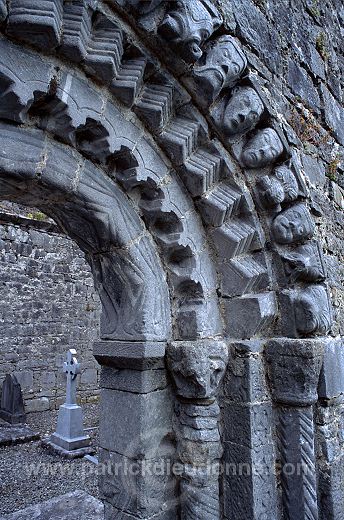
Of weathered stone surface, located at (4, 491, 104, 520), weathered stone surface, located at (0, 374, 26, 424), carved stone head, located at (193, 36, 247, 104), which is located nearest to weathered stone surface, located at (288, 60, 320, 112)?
carved stone head, located at (193, 36, 247, 104)

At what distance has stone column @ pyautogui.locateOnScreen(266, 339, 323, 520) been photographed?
210 centimetres

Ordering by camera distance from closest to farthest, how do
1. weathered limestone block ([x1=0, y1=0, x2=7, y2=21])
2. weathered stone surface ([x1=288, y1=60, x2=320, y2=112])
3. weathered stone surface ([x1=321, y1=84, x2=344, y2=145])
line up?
1. weathered limestone block ([x1=0, y1=0, x2=7, y2=21])
2. weathered stone surface ([x1=288, y1=60, x2=320, y2=112])
3. weathered stone surface ([x1=321, y1=84, x2=344, y2=145])

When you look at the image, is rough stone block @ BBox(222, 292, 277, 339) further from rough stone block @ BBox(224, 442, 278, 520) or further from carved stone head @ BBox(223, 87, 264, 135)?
carved stone head @ BBox(223, 87, 264, 135)

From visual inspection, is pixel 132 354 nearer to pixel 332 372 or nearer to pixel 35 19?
pixel 332 372

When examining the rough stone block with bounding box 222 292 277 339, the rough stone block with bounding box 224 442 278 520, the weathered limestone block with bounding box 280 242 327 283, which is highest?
the weathered limestone block with bounding box 280 242 327 283

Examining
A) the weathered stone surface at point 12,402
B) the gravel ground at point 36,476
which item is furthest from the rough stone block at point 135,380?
the weathered stone surface at point 12,402

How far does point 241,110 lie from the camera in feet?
6.91

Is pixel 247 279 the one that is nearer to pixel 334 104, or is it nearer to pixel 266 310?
pixel 266 310

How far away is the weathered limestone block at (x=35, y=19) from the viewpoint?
1490mm

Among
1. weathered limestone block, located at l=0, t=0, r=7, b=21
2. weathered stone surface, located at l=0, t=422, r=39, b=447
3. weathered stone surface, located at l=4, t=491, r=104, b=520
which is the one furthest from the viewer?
weathered stone surface, located at l=0, t=422, r=39, b=447

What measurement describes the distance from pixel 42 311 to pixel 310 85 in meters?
7.54

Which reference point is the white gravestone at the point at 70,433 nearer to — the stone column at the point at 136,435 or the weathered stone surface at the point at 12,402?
the weathered stone surface at the point at 12,402

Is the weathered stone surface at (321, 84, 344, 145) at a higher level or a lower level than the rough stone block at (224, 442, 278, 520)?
higher

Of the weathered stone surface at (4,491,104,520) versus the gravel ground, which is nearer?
the weathered stone surface at (4,491,104,520)
